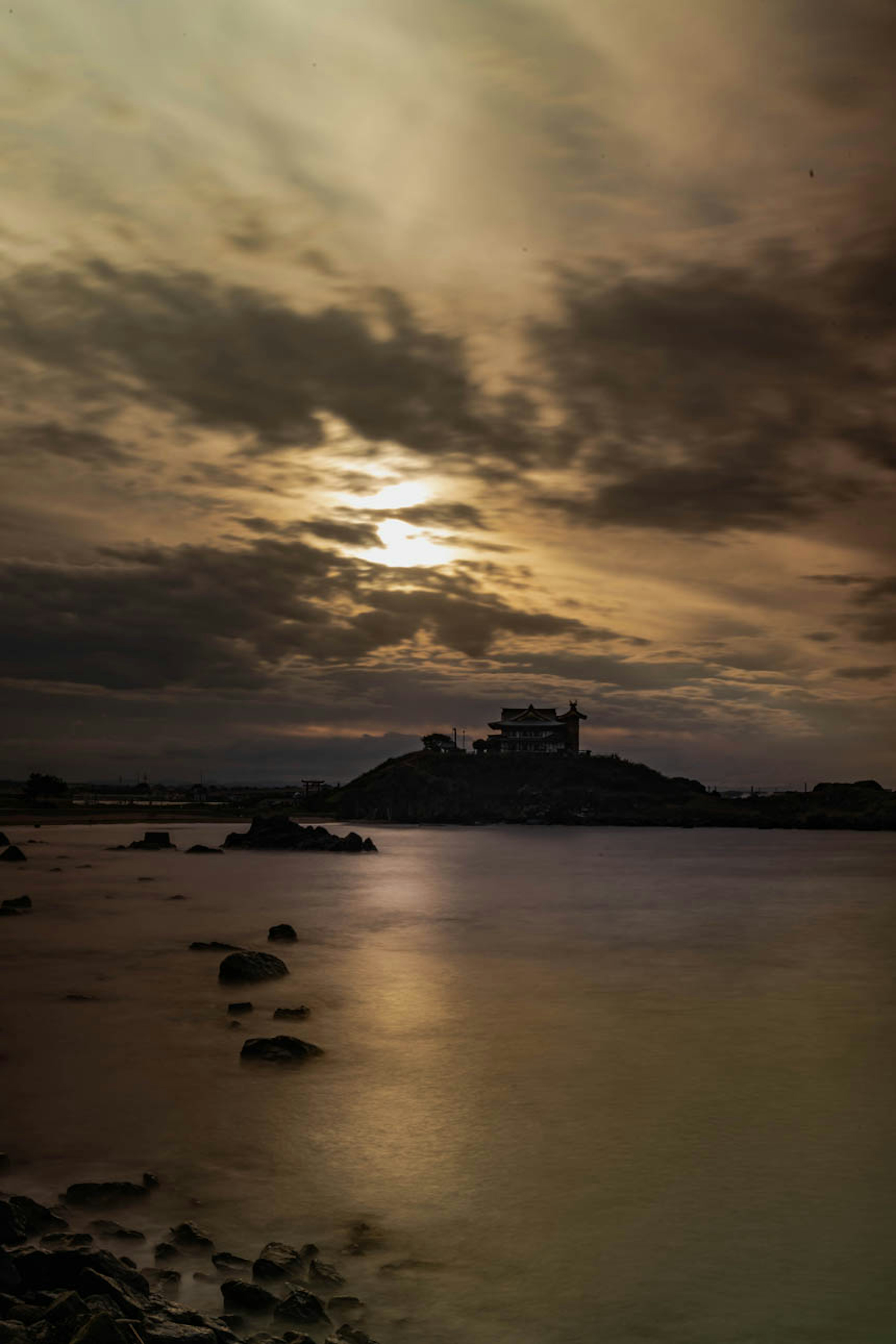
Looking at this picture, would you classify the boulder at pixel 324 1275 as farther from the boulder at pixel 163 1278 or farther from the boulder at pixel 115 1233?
the boulder at pixel 115 1233

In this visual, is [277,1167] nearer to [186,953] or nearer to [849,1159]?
[849,1159]

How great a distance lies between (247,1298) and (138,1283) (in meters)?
1.07

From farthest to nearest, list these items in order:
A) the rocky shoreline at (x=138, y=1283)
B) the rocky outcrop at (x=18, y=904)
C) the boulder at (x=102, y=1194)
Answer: the rocky outcrop at (x=18, y=904) < the boulder at (x=102, y=1194) < the rocky shoreline at (x=138, y=1283)

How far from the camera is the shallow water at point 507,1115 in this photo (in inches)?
433

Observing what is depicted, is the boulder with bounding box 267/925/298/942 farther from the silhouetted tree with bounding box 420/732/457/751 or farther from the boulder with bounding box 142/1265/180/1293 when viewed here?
the silhouetted tree with bounding box 420/732/457/751

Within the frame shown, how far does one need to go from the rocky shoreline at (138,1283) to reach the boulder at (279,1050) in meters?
6.78

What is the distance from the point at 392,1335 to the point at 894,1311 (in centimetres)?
516

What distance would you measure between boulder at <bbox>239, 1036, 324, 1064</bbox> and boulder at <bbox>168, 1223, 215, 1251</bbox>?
8208 millimetres

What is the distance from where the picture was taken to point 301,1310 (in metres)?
9.21

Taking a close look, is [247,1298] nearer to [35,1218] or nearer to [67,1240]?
[67,1240]

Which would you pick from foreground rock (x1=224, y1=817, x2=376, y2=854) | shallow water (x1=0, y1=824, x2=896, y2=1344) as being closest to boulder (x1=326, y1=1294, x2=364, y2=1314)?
shallow water (x1=0, y1=824, x2=896, y2=1344)

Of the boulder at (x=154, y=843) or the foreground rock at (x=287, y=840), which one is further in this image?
the foreground rock at (x=287, y=840)

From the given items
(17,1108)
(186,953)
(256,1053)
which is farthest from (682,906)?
(17,1108)

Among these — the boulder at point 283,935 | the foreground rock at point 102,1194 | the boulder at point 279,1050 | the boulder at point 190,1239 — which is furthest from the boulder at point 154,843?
the boulder at point 190,1239
